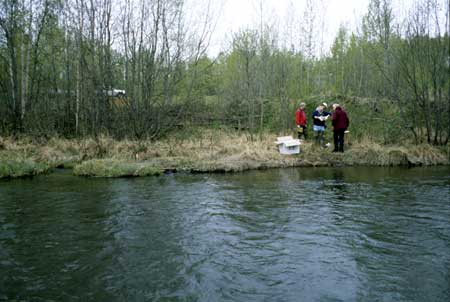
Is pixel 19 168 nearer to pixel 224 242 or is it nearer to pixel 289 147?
pixel 224 242

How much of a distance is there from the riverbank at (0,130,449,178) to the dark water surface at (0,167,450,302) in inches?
110

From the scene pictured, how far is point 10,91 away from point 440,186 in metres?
18.9

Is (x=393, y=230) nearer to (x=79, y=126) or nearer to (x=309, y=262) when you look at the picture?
(x=309, y=262)

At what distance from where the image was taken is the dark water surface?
15.9 feet

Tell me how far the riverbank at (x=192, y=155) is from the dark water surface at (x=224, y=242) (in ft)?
9.20

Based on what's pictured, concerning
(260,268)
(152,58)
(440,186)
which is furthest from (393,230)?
(152,58)

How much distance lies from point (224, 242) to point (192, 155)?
9.42m

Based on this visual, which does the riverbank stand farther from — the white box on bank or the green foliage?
the white box on bank

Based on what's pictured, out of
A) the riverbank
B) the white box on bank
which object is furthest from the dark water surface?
the white box on bank

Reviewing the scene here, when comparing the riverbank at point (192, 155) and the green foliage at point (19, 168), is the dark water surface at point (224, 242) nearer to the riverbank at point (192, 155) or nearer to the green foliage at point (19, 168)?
the green foliage at point (19, 168)

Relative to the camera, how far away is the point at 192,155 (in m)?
15.7

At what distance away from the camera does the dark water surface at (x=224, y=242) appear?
483cm

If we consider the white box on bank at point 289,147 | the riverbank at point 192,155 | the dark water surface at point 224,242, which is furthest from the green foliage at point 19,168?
the white box on bank at point 289,147

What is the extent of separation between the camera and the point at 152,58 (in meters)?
Answer: 18.7
